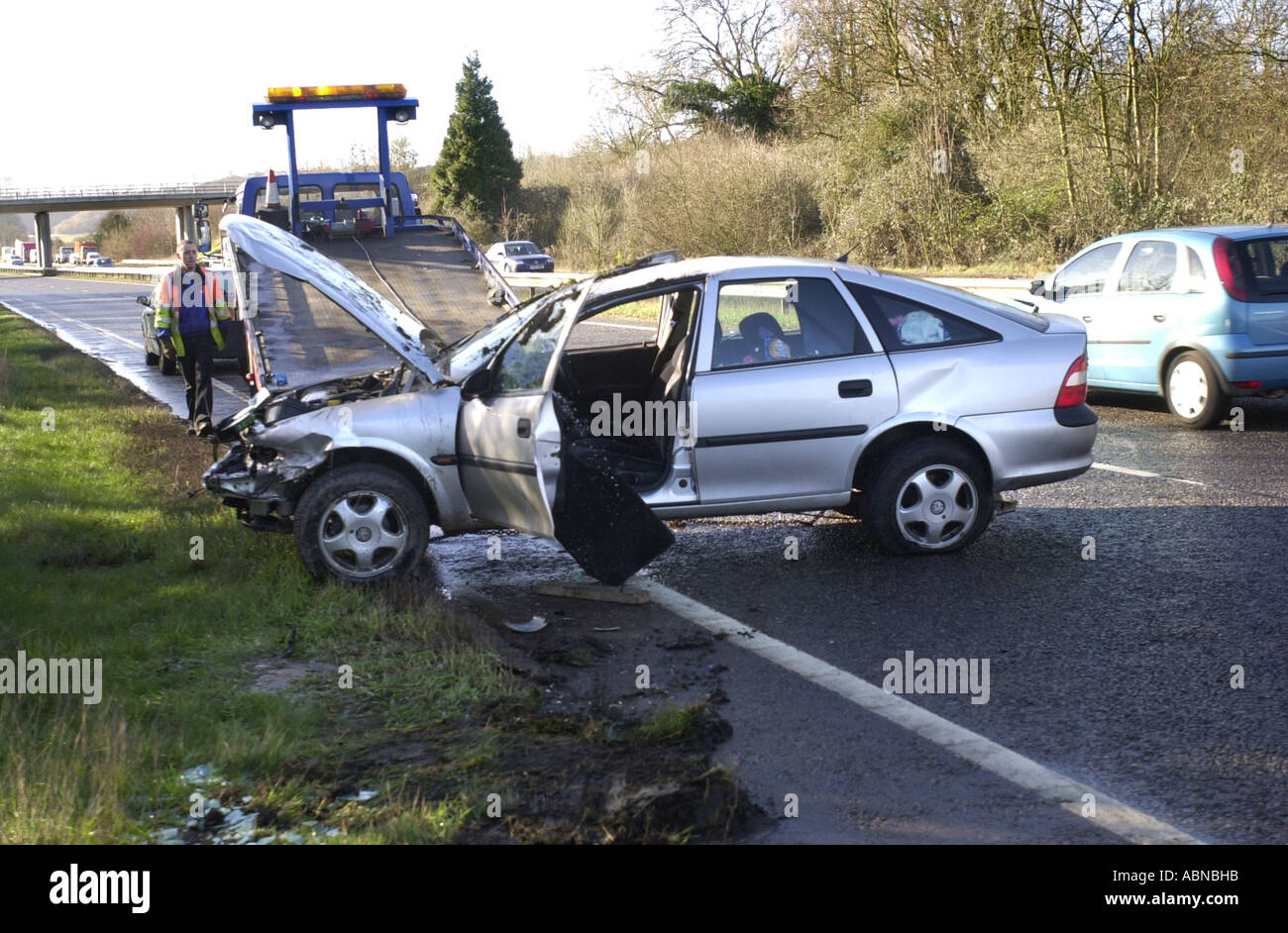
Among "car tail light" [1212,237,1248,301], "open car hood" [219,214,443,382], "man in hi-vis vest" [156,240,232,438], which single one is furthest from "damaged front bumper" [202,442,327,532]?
"car tail light" [1212,237,1248,301]

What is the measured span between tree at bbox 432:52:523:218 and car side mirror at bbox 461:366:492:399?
46452 millimetres

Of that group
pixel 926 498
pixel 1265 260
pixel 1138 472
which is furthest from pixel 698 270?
pixel 1265 260

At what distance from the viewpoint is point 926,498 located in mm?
6789

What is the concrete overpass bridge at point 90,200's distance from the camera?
87.4 metres

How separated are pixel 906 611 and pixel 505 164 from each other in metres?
48.7

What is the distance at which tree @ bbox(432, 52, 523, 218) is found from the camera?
5172 centimetres

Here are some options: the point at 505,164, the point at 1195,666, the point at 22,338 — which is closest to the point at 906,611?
the point at 1195,666

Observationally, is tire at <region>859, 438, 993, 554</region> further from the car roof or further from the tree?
the tree

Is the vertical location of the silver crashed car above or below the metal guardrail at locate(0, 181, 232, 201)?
below

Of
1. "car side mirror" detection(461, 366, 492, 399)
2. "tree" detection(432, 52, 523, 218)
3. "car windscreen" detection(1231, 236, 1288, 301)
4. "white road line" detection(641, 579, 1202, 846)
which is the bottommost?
"white road line" detection(641, 579, 1202, 846)

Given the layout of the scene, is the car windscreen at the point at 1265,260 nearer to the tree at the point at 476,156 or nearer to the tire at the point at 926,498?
the tire at the point at 926,498

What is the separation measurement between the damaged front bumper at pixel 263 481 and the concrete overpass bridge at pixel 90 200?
3369 inches

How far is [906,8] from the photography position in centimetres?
2886

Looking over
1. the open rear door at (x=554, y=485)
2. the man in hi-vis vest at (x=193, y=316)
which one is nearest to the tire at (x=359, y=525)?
the open rear door at (x=554, y=485)
